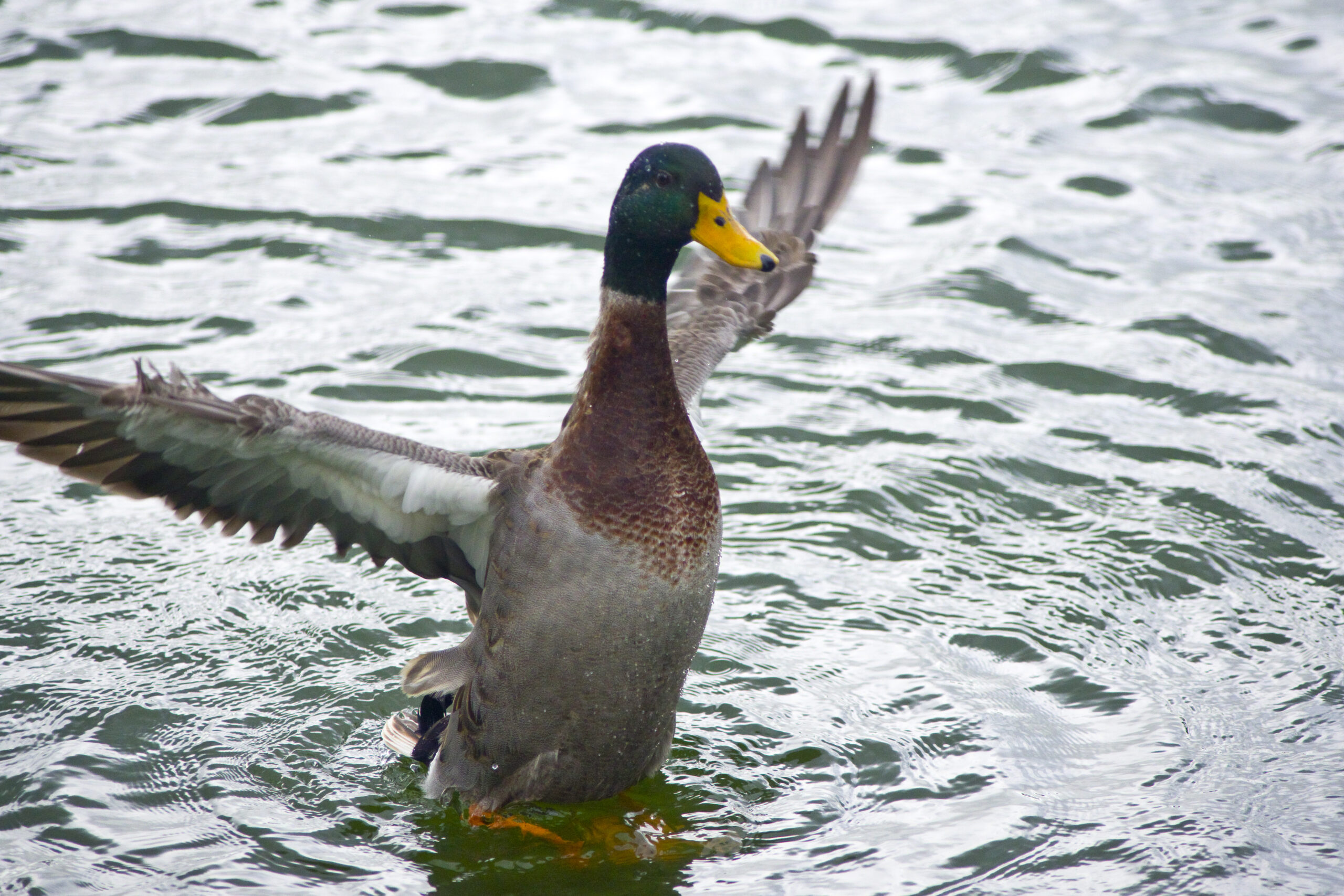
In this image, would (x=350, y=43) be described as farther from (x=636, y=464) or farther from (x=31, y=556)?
(x=636, y=464)

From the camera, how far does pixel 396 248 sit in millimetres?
9008

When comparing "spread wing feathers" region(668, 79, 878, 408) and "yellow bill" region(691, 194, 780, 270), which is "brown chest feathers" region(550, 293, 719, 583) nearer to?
"yellow bill" region(691, 194, 780, 270)

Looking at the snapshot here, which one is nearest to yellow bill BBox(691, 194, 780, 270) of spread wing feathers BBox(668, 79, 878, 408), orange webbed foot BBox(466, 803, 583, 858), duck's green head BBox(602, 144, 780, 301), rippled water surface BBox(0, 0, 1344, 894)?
duck's green head BBox(602, 144, 780, 301)

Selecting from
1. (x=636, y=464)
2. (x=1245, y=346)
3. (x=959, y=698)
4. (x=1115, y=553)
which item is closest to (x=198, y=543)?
(x=636, y=464)

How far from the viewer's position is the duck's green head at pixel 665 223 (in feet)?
15.5

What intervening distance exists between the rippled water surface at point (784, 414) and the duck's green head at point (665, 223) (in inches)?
69.9

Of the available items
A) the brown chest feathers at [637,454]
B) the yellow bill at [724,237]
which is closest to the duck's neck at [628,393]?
the brown chest feathers at [637,454]

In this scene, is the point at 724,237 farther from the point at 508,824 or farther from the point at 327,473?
the point at 508,824

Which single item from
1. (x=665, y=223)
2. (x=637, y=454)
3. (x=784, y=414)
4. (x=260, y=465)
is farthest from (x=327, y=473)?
(x=784, y=414)

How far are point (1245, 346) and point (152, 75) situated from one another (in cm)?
786

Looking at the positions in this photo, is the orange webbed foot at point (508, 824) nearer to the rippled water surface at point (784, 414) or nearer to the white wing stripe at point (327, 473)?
the rippled water surface at point (784, 414)

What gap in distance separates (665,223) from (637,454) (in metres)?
0.75

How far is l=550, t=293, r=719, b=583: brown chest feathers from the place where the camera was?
4641 mm

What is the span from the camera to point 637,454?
4.71m
